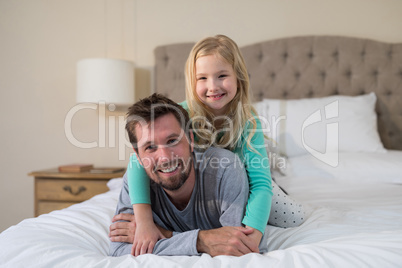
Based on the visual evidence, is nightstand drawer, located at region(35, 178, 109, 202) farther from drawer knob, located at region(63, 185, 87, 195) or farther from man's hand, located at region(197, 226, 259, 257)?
man's hand, located at region(197, 226, 259, 257)

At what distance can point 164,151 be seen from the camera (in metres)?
0.93

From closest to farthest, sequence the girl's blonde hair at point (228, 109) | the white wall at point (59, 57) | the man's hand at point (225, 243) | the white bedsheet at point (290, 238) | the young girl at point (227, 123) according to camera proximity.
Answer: the white bedsheet at point (290, 238) < the man's hand at point (225, 243) < the young girl at point (227, 123) < the girl's blonde hair at point (228, 109) < the white wall at point (59, 57)

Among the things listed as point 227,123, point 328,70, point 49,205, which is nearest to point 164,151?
point 227,123

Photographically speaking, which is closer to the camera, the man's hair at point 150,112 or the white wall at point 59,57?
the man's hair at point 150,112

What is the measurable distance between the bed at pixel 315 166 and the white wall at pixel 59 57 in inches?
11.9

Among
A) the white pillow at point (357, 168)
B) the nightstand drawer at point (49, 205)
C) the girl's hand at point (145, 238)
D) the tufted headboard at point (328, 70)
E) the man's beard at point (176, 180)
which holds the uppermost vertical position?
the tufted headboard at point (328, 70)

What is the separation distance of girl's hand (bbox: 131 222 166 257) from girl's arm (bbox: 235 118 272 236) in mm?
261

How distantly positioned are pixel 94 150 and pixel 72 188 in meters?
0.56

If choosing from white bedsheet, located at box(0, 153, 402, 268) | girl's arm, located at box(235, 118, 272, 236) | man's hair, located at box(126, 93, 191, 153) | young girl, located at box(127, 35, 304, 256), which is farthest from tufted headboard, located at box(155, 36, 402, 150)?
man's hair, located at box(126, 93, 191, 153)

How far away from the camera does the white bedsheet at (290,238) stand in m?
0.70

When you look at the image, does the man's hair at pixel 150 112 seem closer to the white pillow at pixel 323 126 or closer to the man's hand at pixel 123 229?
the man's hand at pixel 123 229

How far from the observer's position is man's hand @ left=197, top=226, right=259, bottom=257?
0.82 metres

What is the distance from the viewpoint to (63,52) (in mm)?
2779

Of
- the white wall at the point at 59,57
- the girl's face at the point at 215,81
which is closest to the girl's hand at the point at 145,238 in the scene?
the girl's face at the point at 215,81
